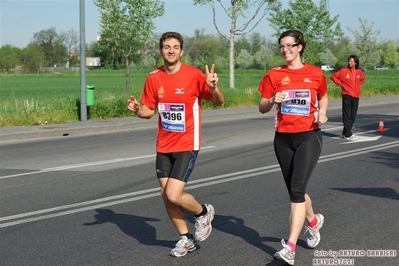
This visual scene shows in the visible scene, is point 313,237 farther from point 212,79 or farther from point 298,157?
point 212,79

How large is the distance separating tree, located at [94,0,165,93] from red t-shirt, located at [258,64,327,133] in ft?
96.5

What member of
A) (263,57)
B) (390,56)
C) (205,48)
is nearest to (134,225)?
(263,57)

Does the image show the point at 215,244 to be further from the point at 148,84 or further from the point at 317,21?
the point at 317,21

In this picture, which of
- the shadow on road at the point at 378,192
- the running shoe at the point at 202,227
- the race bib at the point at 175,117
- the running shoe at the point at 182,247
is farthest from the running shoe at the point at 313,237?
the shadow on road at the point at 378,192

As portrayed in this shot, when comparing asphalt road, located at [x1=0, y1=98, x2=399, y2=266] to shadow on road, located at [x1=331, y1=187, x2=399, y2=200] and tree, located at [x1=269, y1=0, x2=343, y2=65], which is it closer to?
shadow on road, located at [x1=331, y1=187, x2=399, y2=200]

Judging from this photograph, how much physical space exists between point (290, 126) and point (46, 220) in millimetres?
2972

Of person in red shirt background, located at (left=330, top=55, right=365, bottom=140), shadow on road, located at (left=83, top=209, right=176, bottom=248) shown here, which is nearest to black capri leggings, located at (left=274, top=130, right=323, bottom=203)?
shadow on road, located at (left=83, top=209, right=176, bottom=248)

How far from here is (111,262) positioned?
5.79 m

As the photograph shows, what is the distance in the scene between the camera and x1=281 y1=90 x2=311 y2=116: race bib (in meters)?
5.90

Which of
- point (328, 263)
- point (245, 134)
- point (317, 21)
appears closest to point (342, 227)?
point (328, 263)

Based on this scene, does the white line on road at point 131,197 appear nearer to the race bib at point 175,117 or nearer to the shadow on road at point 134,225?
the shadow on road at point 134,225

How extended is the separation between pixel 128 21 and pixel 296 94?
1189 inches

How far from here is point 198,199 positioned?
28.7ft

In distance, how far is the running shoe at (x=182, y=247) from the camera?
595 cm
